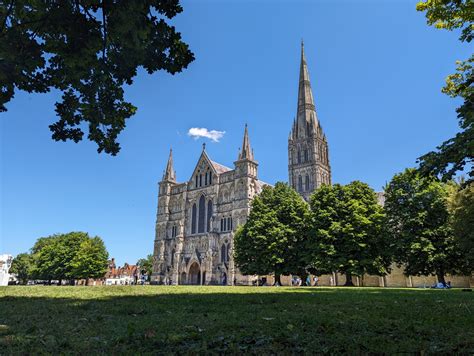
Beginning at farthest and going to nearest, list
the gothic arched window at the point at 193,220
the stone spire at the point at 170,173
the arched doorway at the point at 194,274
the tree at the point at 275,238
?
1. the stone spire at the point at 170,173
2. the gothic arched window at the point at 193,220
3. the arched doorway at the point at 194,274
4. the tree at the point at 275,238

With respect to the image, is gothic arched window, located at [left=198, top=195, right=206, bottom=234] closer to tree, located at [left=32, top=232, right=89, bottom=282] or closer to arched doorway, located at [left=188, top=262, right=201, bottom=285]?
arched doorway, located at [left=188, top=262, right=201, bottom=285]

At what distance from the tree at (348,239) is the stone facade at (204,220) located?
988 inches

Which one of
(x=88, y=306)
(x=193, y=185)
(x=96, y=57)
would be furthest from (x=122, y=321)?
(x=193, y=185)

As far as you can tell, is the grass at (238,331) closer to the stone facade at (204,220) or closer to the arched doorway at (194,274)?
the stone facade at (204,220)

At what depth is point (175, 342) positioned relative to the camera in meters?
5.05

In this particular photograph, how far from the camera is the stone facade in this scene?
65625 millimetres

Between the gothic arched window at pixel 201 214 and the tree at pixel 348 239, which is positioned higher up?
the gothic arched window at pixel 201 214

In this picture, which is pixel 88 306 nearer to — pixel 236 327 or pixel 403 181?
pixel 236 327

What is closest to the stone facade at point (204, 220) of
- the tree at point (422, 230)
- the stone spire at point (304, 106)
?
the stone spire at point (304, 106)

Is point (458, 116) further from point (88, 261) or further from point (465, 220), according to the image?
point (88, 261)

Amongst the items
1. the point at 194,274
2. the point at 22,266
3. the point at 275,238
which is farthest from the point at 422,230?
the point at 22,266

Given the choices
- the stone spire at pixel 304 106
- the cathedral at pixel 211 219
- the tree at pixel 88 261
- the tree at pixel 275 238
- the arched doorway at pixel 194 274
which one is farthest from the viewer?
the stone spire at pixel 304 106

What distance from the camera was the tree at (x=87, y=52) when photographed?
6797 millimetres

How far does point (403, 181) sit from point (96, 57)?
120 ft
